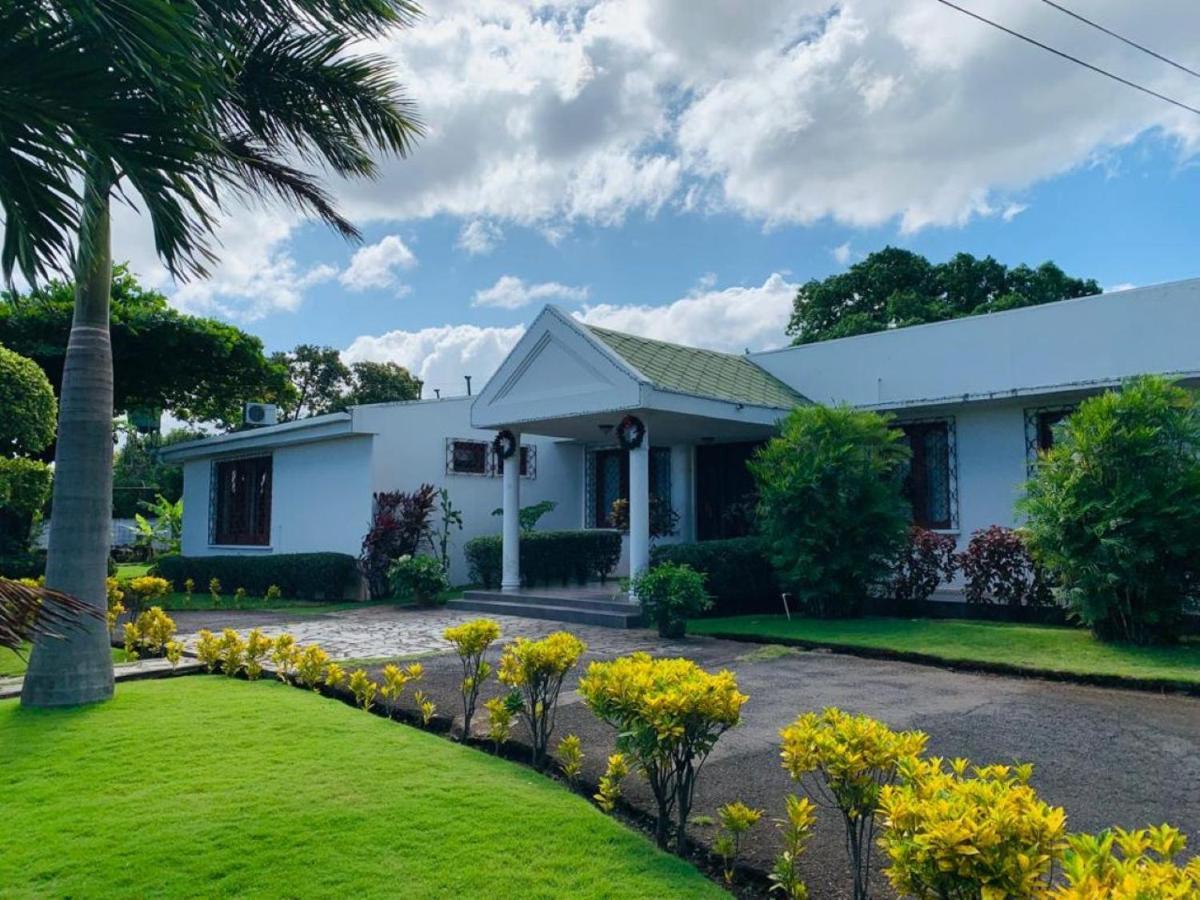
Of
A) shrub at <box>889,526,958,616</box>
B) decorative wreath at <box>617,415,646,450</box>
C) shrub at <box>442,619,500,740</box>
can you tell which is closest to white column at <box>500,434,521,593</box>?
decorative wreath at <box>617,415,646,450</box>

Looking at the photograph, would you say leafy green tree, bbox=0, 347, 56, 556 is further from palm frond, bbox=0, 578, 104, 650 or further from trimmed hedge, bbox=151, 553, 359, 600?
palm frond, bbox=0, 578, 104, 650

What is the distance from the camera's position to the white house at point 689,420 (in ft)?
38.9

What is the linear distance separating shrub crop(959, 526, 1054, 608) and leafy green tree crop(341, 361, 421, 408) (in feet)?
112

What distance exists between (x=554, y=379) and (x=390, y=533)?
5.02 m

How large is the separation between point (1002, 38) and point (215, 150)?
358 inches

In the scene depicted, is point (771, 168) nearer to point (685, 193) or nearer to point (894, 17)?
point (685, 193)

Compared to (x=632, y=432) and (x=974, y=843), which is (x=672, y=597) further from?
(x=974, y=843)

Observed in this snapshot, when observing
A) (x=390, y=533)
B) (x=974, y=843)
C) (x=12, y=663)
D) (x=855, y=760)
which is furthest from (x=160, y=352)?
(x=974, y=843)

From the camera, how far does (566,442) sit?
18.7 meters

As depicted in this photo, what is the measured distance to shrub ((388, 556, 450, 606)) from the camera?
14648mm

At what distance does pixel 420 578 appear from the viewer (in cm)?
1465

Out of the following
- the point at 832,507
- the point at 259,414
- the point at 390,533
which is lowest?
the point at 390,533

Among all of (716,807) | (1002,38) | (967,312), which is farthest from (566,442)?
(967,312)

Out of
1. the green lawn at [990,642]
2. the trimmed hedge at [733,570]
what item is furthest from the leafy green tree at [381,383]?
the green lawn at [990,642]
